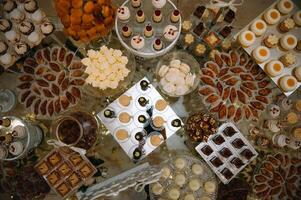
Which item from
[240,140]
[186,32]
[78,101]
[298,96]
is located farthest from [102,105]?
[298,96]

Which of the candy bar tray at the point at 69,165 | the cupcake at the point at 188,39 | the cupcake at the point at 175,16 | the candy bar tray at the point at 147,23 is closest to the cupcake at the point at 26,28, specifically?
the candy bar tray at the point at 147,23

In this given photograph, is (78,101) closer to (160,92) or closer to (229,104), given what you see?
(160,92)

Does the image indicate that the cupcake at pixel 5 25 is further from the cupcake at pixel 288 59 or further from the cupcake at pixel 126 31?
the cupcake at pixel 288 59

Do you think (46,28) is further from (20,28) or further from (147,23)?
(147,23)

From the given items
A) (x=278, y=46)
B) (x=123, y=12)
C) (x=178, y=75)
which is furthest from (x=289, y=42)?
(x=123, y=12)

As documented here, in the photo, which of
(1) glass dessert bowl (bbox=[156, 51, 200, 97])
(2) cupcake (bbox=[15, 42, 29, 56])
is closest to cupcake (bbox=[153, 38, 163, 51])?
(1) glass dessert bowl (bbox=[156, 51, 200, 97])

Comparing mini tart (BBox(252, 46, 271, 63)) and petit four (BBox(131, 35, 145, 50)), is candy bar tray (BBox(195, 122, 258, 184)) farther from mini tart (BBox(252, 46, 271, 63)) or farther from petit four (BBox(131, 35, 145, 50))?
petit four (BBox(131, 35, 145, 50))
